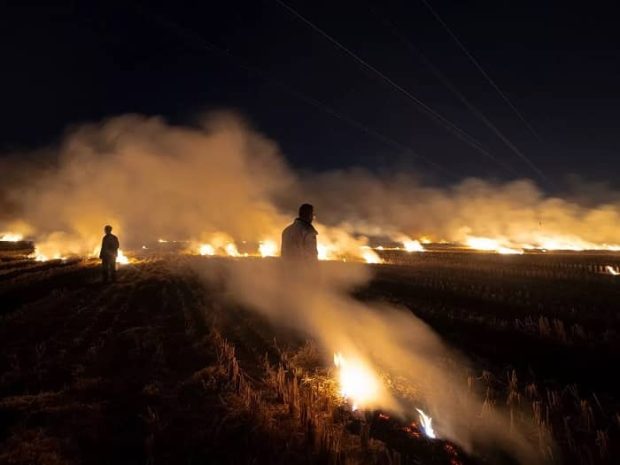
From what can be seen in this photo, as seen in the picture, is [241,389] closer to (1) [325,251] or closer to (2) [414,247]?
(1) [325,251]

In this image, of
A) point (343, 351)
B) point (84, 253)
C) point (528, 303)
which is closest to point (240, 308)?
point (343, 351)

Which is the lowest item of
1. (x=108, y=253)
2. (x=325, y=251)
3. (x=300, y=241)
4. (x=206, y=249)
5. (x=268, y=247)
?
(x=300, y=241)

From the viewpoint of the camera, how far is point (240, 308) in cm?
1096

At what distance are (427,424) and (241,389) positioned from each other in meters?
2.34

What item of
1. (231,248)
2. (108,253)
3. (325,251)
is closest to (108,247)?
(108,253)

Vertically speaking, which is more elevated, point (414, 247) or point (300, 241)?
point (414, 247)

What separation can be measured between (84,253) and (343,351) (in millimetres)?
35285

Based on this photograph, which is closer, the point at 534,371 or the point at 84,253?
the point at 534,371

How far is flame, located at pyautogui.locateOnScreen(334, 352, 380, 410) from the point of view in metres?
4.82

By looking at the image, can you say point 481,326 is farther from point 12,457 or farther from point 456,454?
point 12,457

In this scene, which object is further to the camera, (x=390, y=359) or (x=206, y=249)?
(x=206, y=249)

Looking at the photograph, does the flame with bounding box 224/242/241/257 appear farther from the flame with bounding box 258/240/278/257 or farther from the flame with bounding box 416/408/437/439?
the flame with bounding box 416/408/437/439

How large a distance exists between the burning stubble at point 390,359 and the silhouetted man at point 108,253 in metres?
7.31

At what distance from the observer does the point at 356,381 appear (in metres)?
5.38
